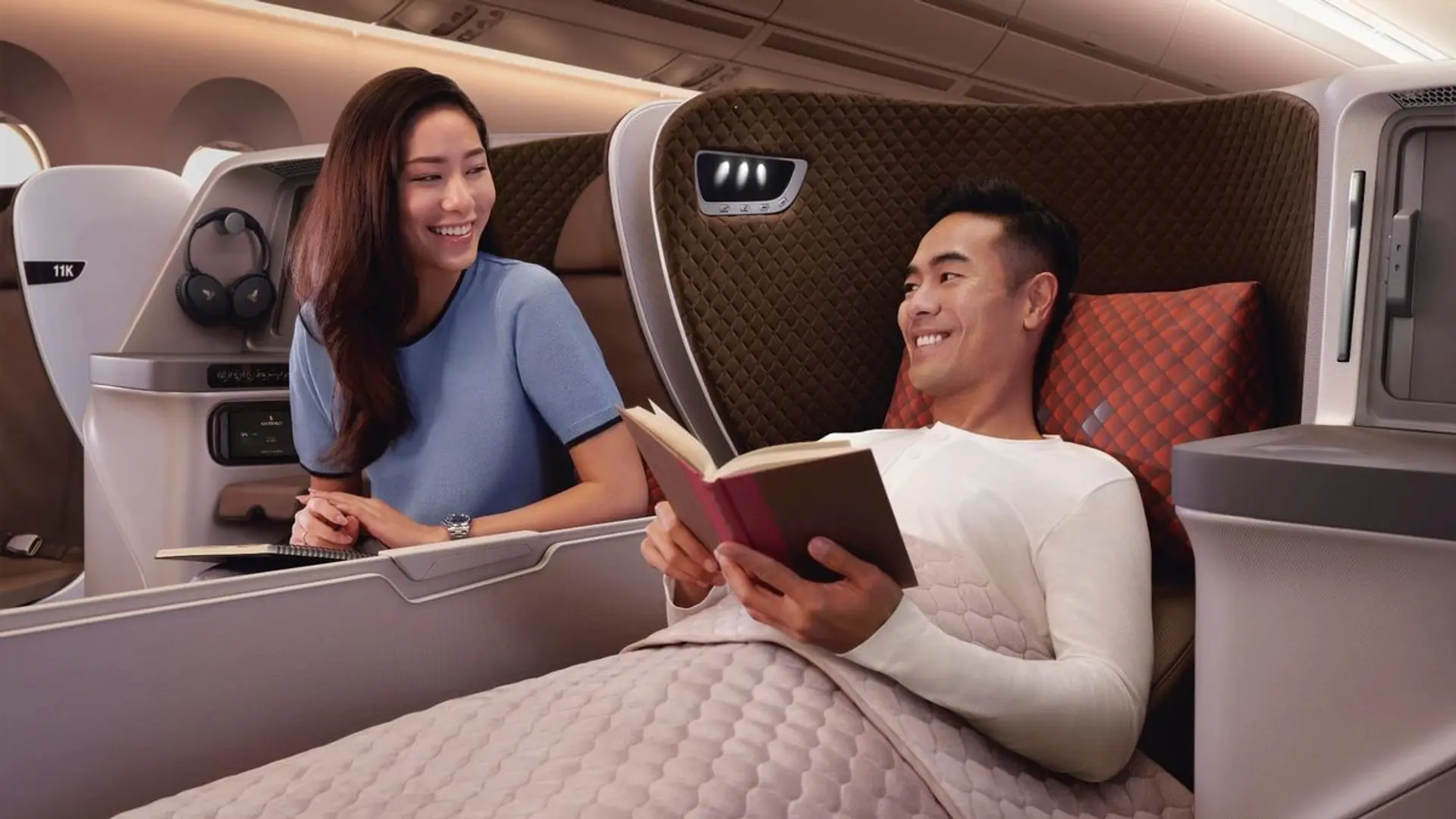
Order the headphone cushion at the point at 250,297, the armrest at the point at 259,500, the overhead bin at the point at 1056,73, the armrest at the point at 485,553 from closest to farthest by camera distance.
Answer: the armrest at the point at 485,553 → the armrest at the point at 259,500 → the headphone cushion at the point at 250,297 → the overhead bin at the point at 1056,73

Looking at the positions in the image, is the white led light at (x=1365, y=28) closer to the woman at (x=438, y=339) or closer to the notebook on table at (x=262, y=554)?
the woman at (x=438, y=339)

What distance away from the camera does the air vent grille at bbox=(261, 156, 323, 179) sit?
116 inches

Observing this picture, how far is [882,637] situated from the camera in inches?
41.8

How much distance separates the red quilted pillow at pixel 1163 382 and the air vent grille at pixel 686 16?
524 centimetres

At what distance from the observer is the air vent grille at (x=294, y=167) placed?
2936 millimetres

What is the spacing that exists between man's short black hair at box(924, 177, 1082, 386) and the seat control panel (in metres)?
1.98

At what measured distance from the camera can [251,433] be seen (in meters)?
2.92

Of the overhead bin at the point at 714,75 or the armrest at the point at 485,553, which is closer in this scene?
the armrest at the point at 485,553

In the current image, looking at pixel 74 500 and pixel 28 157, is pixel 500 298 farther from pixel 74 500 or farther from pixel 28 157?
pixel 28 157

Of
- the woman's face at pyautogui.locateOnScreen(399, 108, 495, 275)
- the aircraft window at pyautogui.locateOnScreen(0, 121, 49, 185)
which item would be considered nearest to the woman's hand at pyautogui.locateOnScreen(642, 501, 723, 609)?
the woman's face at pyautogui.locateOnScreen(399, 108, 495, 275)

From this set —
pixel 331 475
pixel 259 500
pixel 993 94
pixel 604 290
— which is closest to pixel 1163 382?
pixel 604 290

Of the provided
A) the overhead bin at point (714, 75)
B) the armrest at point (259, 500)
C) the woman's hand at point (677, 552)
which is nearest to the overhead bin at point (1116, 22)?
the overhead bin at point (714, 75)

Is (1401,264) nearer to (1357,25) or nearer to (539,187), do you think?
(539,187)

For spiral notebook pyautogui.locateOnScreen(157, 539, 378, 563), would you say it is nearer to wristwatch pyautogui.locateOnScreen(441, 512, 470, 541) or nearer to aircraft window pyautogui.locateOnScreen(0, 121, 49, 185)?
wristwatch pyautogui.locateOnScreen(441, 512, 470, 541)
